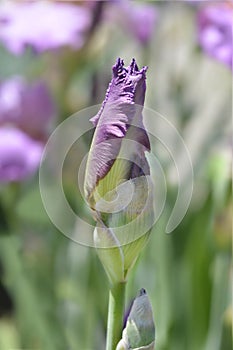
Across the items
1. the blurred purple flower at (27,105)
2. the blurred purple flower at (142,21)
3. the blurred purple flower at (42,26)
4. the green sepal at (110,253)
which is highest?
the blurred purple flower at (142,21)

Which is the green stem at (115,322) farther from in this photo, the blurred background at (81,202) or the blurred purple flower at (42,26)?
the blurred purple flower at (42,26)

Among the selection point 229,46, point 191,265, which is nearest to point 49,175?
point 191,265

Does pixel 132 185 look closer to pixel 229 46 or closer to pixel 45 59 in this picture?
pixel 229 46

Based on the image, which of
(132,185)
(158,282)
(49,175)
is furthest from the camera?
(49,175)

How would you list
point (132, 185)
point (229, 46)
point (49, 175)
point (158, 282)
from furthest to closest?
point (49, 175) → point (158, 282) → point (229, 46) → point (132, 185)

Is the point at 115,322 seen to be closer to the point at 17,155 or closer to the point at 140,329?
the point at 140,329

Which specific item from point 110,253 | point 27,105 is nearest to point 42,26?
point 27,105

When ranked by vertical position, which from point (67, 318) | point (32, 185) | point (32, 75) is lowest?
point (67, 318)

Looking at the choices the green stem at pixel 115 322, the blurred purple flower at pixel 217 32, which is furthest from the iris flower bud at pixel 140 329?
the blurred purple flower at pixel 217 32
